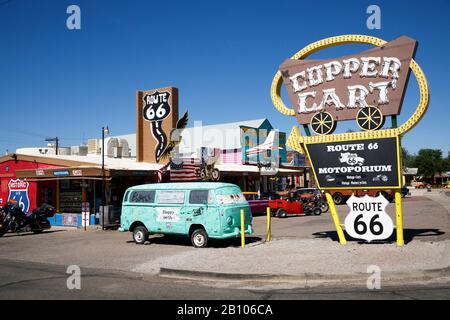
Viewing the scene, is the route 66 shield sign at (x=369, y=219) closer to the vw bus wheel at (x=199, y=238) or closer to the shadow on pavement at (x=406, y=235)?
the shadow on pavement at (x=406, y=235)

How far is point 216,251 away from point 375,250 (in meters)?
4.72

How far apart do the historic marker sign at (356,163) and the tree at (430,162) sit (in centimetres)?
9824

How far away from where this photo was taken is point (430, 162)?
101 m

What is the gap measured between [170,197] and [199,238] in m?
1.92

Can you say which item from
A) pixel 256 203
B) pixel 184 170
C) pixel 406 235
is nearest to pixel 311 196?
pixel 256 203

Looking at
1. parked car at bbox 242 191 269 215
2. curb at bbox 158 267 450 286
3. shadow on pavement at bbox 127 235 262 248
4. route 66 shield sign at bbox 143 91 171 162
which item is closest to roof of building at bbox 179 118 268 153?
route 66 shield sign at bbox 143 91 171 162

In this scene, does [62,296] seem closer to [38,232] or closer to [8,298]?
[8,298]

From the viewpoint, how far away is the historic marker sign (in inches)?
515

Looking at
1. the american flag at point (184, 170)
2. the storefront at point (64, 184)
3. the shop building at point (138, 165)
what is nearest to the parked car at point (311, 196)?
the shop building at point (138, 165)

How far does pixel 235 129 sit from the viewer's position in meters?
44.7

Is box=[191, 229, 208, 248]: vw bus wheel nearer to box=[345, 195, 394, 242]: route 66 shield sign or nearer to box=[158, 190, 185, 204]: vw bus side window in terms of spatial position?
box=[158, 190, 185, 204]: vw bus side window

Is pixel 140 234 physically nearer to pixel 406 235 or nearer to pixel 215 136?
pixel 406 235

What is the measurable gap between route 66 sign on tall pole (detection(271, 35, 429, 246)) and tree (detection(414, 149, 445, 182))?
98.2 metres

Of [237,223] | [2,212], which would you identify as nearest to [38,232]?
[2,212]
